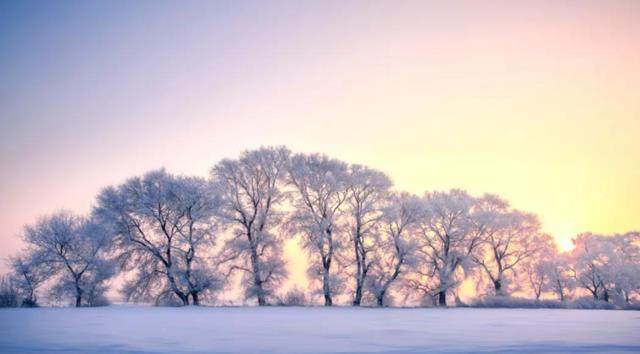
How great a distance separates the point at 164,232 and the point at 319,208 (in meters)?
12.3

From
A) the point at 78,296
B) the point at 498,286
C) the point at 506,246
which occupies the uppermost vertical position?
the point at 506,246

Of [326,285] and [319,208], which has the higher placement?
[319,208]

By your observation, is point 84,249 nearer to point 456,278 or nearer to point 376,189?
point 376,189

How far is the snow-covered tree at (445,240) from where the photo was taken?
36094mm

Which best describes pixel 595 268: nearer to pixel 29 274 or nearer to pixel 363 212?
pixel 363 212

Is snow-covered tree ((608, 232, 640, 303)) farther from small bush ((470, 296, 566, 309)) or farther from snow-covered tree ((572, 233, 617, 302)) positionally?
small bush ((470, 296, 566, 309))

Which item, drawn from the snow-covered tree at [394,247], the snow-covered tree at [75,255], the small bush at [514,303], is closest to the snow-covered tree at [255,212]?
the snow-covered tree at [394,247]

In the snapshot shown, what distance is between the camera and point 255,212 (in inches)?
1404

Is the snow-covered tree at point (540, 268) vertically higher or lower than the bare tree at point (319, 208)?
lower

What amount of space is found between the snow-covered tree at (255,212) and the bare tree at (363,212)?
224 inches

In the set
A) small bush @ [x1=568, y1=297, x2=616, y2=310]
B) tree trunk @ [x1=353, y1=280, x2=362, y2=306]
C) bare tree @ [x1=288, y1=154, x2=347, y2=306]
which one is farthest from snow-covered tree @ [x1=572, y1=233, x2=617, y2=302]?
bare tree @ [x1=288, y1=154, x2=347, y2=306]

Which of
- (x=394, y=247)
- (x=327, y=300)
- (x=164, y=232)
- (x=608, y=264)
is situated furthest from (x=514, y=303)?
(x=164, y=232)

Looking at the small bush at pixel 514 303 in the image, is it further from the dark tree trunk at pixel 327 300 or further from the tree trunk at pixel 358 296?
the dark tree trunk at pixel 327 300

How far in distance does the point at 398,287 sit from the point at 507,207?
14.7 metres
